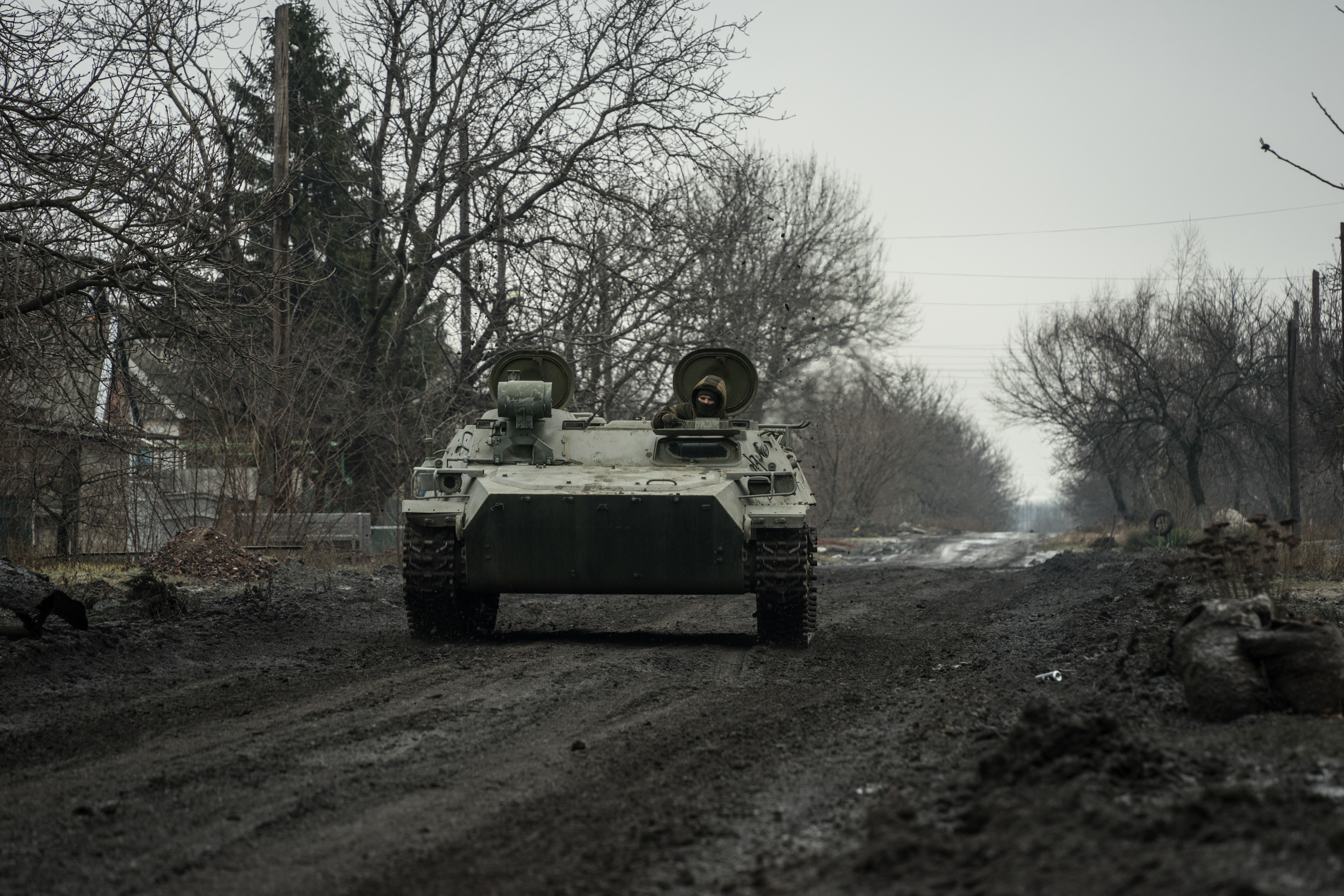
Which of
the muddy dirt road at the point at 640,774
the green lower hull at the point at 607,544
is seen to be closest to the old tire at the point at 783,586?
the green lower hull at the point at 607,544

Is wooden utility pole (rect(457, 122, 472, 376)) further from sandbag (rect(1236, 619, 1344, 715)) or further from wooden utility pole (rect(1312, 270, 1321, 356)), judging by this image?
wooden utility pole (rect(1312, 270, 1321, 356))

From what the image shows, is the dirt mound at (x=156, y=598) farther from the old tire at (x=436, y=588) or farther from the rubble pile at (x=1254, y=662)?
the rubble pile at (x=1254, y=662)

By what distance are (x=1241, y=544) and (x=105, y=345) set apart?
26.4ft

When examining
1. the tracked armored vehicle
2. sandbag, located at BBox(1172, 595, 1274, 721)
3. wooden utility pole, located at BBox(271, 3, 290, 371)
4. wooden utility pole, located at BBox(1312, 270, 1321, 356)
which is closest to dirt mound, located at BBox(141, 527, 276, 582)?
wooden utility pole, located at BBox(271, 3, 290, 371)

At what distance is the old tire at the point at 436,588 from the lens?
992 centimetres

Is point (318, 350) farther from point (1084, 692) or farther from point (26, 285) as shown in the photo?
point (1084, 692)

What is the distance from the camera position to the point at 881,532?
151 feet

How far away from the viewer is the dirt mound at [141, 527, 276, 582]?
1468 cm

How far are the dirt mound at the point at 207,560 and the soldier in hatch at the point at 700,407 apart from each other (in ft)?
18.3

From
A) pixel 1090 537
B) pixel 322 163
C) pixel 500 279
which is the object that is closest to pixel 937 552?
pixel 1090 537

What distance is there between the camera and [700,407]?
11.6 meters

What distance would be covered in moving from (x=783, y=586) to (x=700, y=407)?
2.33 metres

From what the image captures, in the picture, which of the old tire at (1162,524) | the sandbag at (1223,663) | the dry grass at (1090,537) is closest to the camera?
the sandbag at (1223,663)

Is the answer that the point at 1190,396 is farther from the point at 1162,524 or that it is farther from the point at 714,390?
the point at 714,390
